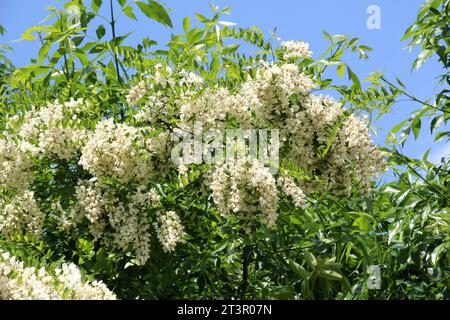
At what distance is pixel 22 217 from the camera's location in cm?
559

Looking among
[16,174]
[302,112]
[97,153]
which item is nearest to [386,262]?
[302,112]

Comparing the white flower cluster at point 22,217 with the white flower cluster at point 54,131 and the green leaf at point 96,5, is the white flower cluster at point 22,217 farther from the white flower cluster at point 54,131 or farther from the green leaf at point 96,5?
the green leaf at point 96,5

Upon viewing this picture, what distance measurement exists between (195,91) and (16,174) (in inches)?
58.0

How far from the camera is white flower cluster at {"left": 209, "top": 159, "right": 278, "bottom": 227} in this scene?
4.88 metres

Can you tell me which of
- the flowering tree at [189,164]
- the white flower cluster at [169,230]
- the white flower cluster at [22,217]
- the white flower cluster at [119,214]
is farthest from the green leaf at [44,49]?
the white flower cluster at [169,230]

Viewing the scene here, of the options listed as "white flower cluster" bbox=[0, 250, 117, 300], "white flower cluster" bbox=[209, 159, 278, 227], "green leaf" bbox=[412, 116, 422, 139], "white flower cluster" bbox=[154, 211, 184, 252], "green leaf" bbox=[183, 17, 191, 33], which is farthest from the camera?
"green leaf" bbox=[412, 116, 422, 139]

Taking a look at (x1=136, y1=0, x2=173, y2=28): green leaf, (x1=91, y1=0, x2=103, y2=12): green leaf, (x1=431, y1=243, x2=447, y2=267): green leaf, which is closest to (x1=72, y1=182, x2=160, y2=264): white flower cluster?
(x1=136, y1=0, x2=173, y2=28): green leaf

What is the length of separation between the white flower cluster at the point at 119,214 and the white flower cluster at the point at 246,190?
1.82 ft

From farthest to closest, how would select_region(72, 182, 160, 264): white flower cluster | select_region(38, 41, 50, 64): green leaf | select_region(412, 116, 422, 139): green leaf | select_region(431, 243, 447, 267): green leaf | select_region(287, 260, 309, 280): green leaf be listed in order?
select_region(412, 116, 422, 139): green leaf
select_region(38, 41, 50, 64): green leaf
select_region(431, 243, 447, 267): green leaf
select_region(287, 260, 309, 280): green leaf
select_region(72, 182, 160, 264): white flower cluster

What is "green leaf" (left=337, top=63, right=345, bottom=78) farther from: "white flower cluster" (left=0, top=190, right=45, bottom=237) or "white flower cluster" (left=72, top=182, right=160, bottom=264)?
"white flower cluster" (left=0, top=190, right=45, bottom=237)

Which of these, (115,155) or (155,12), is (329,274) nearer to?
(115,155)

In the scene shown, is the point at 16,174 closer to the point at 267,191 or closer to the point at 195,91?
the point at 195,91

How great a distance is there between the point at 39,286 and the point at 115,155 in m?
1.44

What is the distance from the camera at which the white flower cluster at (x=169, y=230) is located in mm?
5055
